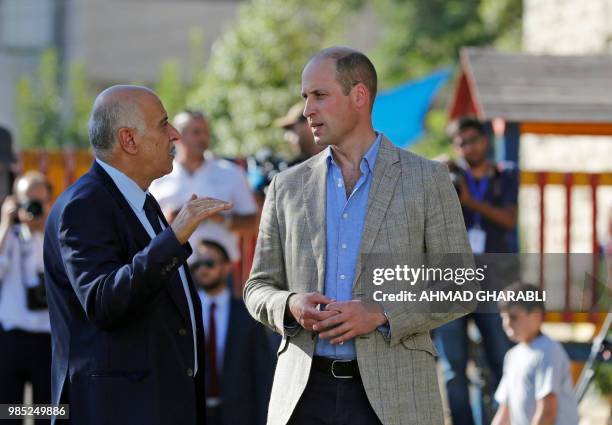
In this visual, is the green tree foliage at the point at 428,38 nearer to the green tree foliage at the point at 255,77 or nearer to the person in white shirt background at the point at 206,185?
the green tree foliage at the point at 255,77

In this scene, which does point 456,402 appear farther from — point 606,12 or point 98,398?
point 606,12

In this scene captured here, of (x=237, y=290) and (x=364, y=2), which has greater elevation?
(x=364, y=2)

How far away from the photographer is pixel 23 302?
694 centimetres

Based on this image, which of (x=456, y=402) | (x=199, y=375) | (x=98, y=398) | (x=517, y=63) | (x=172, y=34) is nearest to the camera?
(x=98, y=398)

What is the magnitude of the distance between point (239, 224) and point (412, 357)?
387 centimetres

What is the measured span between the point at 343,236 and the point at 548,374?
100.0 inches

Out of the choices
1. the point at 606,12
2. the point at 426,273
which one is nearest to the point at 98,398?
the point at 426,273

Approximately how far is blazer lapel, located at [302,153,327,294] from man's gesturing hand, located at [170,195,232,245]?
1.03ft

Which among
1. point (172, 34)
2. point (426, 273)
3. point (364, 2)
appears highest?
point (172, 34)

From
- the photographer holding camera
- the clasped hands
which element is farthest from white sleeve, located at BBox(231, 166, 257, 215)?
the clasped hands

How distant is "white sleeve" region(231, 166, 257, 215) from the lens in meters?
7.87

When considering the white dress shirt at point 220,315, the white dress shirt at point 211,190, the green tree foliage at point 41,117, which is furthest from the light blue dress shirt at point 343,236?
the green tree foliage at point 41,117

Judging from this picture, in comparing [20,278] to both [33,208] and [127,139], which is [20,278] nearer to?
[33,208]

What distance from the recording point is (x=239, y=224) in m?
7.87
